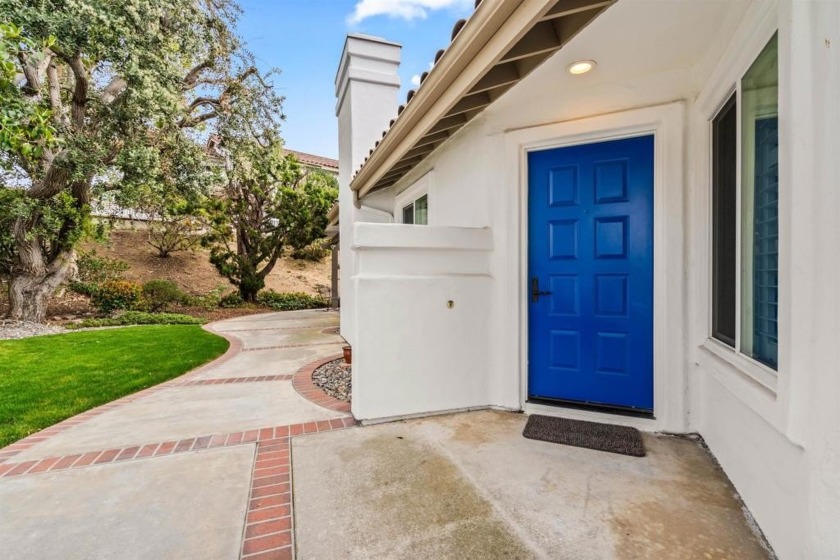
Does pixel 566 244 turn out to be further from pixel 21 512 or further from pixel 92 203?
pixel 92 203

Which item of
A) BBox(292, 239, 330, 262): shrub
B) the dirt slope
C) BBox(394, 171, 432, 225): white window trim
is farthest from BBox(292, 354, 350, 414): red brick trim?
BBox(292, 239, 330, 262): shrub

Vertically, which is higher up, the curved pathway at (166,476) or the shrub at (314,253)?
the shrub at (314,253)

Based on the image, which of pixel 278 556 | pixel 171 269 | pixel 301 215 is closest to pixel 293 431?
pixel 278 556

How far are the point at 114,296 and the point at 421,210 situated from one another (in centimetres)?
1136

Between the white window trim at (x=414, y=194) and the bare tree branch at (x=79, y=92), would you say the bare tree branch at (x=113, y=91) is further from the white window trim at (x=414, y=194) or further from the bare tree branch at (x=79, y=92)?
the white window trim at (x=414, y=194)

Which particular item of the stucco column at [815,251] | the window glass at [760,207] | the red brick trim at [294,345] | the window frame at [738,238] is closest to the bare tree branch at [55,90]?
the red brick trim at [294,345]

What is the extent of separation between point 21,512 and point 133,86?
8310 millimetres

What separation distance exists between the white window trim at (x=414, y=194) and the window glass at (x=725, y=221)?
3019 millimetres

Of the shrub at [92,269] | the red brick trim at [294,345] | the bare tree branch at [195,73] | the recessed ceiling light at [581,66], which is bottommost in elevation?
the red brick trim at [294,345]

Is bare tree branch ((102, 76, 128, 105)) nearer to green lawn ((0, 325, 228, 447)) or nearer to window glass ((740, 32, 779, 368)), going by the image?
green lawn ((0, 325, 228, 447))

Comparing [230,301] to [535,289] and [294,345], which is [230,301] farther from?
[535,289]

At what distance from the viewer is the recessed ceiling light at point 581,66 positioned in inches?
119

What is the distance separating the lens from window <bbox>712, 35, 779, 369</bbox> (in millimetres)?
2178

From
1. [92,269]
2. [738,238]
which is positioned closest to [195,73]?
[92,269]
